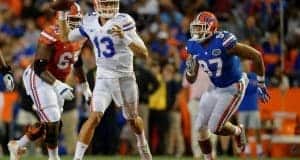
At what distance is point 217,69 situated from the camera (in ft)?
36.8

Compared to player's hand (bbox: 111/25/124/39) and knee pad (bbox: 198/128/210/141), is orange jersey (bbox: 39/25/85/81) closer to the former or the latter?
player's hand (bbox: 111/25/124/39)

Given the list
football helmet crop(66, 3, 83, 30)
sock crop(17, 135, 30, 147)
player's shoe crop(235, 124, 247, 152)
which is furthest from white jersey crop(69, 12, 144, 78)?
player's shoe crop(235, 124, 247, 152)

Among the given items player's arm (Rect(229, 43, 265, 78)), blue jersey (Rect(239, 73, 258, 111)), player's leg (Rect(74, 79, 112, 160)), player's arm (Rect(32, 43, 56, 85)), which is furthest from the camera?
blue jersey (Rect(239, 73, 258, 111))

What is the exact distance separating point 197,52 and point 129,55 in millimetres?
750

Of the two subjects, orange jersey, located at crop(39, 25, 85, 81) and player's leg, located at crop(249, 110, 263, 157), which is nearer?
orange jersey, located at crop(39, 25, 85, 81)

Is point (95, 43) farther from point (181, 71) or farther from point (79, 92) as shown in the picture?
point (181, 71)

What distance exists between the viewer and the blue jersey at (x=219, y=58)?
11070 mm

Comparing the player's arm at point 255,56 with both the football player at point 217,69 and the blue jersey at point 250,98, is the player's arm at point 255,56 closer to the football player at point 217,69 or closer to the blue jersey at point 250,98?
the football player at point 217,69

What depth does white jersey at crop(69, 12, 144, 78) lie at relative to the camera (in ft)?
35.7

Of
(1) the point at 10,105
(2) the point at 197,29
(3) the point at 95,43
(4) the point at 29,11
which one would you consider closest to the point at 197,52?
(2) the point at 197,29

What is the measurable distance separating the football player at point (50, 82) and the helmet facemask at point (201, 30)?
1.29 m

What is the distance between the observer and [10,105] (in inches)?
653

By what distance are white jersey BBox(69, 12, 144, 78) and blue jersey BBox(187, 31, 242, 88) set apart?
0.69 meters

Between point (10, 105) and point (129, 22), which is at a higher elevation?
point (129, 22)
